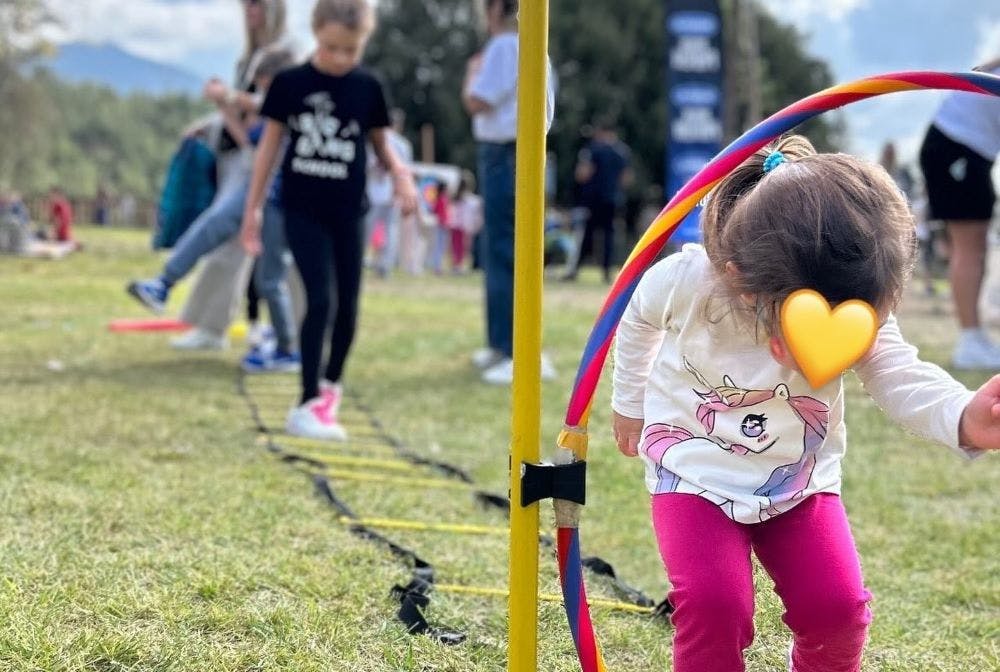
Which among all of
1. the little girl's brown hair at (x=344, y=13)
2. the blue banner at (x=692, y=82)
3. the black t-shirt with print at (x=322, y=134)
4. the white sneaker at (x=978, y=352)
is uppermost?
the blue banner at (x=692, y=82)

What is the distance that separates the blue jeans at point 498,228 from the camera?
579cm

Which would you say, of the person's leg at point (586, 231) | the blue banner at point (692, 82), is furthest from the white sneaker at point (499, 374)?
the person's leg at point (586, 231)

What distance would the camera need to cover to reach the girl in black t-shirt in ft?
13.9

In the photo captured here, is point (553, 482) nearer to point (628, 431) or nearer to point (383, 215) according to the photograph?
point (628, 431)

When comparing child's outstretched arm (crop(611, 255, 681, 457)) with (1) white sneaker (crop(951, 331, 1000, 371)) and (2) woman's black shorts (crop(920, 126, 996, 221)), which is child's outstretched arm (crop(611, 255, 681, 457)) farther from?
(1) white sneaker (crop(951, 331, 1000, 371))

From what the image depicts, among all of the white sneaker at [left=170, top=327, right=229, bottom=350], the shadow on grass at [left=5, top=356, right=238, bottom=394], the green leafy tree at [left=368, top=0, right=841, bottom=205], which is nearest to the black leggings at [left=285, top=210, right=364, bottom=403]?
the shadow on grass at [left=5, top=356, right=238, bottom=394]

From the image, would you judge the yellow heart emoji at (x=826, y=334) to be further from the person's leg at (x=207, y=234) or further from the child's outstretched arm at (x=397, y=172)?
the person's leg at (x=207, y=234)

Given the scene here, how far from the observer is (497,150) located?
5.83 m

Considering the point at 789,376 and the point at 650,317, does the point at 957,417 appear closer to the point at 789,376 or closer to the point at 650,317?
the point at 789,376

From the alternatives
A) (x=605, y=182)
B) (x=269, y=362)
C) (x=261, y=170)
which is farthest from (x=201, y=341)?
(x=605, y=182)

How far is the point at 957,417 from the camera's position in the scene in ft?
5.57

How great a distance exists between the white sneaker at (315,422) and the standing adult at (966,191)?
312cm

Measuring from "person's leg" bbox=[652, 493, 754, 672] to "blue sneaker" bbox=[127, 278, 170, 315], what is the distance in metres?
4.40

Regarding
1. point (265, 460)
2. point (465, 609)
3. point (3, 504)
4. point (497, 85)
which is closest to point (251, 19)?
point (497, 85)
